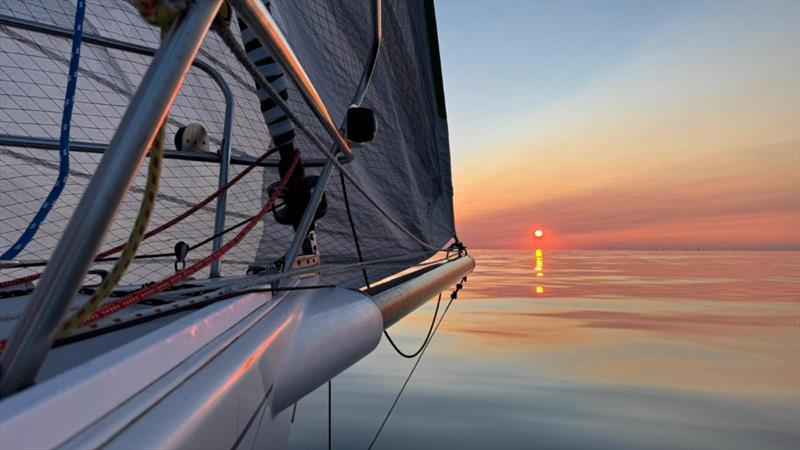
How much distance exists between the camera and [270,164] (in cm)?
209

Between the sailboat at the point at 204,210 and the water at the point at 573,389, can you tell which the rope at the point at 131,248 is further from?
the water at the point at 573,389

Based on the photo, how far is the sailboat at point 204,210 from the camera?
0.44 meters

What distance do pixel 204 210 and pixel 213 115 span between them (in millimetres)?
703

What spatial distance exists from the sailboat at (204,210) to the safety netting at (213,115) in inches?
0.6

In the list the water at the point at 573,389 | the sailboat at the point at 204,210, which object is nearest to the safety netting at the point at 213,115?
the sailboat at the point at 204,210

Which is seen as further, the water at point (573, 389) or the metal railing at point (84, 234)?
the water at point (573, 389)

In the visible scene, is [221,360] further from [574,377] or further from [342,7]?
[574,377]

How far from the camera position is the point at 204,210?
3.06 m

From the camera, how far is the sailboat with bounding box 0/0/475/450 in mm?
444

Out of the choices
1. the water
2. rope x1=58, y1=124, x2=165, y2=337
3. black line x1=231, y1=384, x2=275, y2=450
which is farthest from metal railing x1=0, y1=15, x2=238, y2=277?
the water

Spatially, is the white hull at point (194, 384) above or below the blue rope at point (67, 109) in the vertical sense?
below

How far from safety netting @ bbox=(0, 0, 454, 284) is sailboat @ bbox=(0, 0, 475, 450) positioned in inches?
0.6

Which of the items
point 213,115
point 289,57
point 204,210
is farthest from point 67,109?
point 213,115

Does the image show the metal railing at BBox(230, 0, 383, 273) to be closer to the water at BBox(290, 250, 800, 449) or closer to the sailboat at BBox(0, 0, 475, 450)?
the sailboat at BBox(0, 0, 475, 450)
